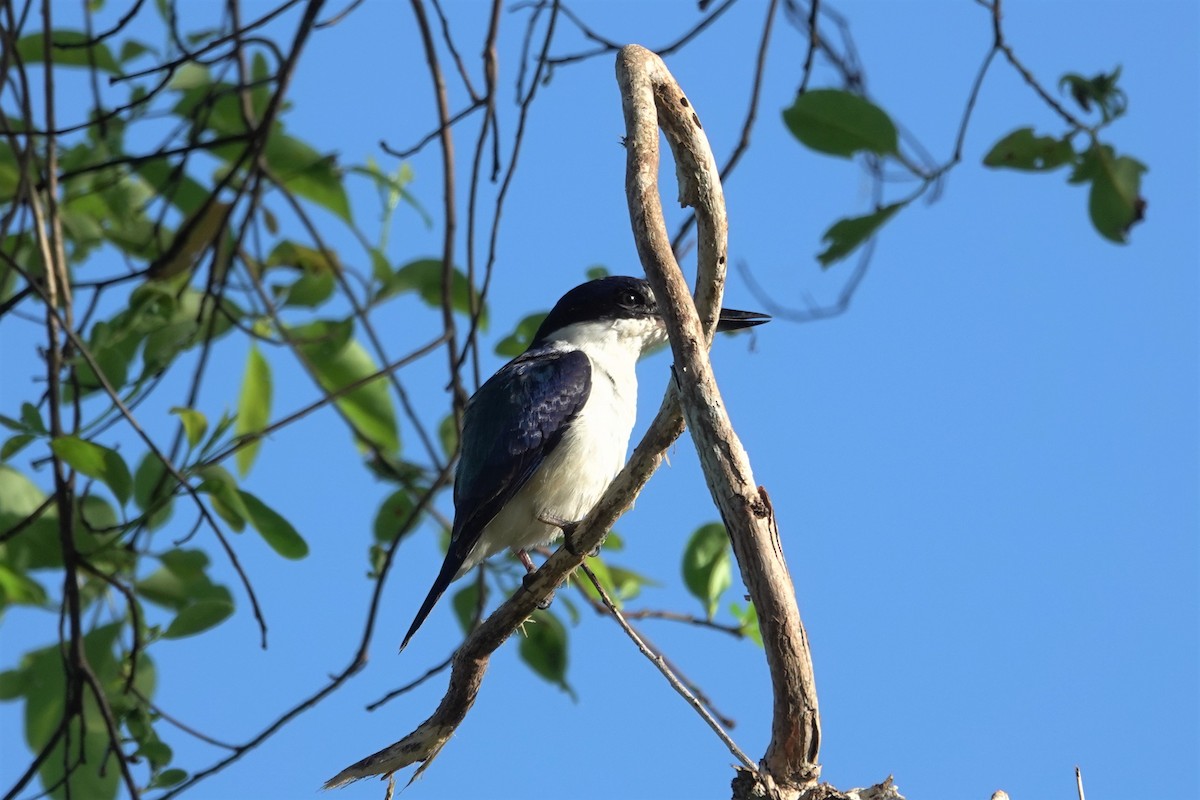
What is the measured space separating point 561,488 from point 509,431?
0.65ft

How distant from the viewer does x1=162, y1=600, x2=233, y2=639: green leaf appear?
3740 mm

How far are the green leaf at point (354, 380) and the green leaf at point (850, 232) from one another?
1.42 metres

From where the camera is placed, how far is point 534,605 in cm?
285

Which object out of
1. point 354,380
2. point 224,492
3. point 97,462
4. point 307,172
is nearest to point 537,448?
point 224,492

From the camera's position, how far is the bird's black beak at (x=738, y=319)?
3.85m

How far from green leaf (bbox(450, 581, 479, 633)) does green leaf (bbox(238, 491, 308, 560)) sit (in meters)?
1.03

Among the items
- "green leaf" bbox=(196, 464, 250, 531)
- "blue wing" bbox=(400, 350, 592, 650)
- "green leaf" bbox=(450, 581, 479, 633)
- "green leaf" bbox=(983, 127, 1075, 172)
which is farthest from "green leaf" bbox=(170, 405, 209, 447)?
"green leaf" bbox=(983, 127, 1075, 172)

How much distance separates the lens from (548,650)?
15.0ft

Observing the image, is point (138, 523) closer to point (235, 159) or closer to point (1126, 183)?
point (235, 159)

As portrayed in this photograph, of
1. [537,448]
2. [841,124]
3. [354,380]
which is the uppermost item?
[354,380]

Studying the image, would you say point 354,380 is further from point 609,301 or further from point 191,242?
point 609,301

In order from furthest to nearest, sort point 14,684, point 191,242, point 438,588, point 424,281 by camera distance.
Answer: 1. point 191,242
2. point 424,281
3. point 14,684
4. point 438,588

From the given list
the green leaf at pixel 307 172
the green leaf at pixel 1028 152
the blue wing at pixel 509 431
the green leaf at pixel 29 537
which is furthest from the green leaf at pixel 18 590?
the green leaf at pixel 1028 152

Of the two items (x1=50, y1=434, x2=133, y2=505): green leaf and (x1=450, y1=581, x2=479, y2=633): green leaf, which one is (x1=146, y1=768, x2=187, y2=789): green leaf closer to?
(x1=50, y1=434, x2=133, y2=505): green leaf
